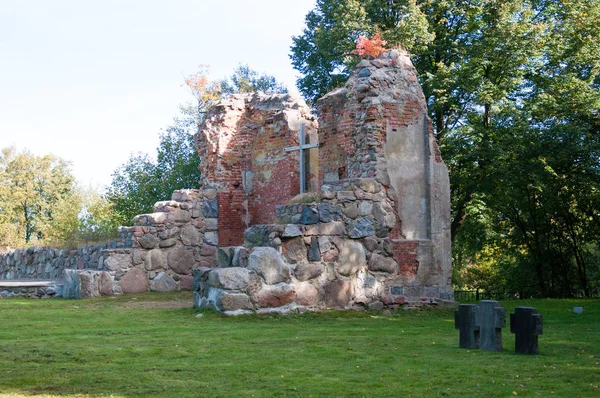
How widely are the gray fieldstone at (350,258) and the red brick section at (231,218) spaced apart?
6283 mm

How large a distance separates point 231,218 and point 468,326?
1164 centimetres

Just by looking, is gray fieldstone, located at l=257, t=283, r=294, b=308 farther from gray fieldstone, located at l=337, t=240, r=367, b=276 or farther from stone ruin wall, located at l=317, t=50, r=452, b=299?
stone ruin wall, located at l=317, t=50, r=452, b=299

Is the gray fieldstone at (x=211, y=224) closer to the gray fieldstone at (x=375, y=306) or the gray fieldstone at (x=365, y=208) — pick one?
the gray fieldstone at (x=365, y=208)

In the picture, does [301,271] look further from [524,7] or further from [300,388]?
[524,7]

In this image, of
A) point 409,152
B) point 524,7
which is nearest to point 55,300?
point 409,152

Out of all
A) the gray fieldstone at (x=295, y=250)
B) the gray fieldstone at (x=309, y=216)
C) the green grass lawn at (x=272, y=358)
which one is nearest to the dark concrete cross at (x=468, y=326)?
the green grass lawn at (x=272, y=358)

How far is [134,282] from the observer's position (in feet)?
57.4

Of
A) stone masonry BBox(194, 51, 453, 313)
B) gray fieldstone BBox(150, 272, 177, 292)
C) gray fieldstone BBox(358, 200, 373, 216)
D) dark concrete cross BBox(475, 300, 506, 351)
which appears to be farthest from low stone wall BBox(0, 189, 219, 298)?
dark concrete cross BBox(475, 300, 506, 351)

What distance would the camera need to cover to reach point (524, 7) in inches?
1029

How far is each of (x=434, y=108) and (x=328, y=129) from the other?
9.73m

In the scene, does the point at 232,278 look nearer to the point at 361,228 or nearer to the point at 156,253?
the point at 361,228

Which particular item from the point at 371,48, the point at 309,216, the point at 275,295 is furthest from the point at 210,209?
the point at 275,295

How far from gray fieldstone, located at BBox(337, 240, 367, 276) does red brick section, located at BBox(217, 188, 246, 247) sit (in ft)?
20.6

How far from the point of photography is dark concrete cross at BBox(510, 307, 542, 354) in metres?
8.37
